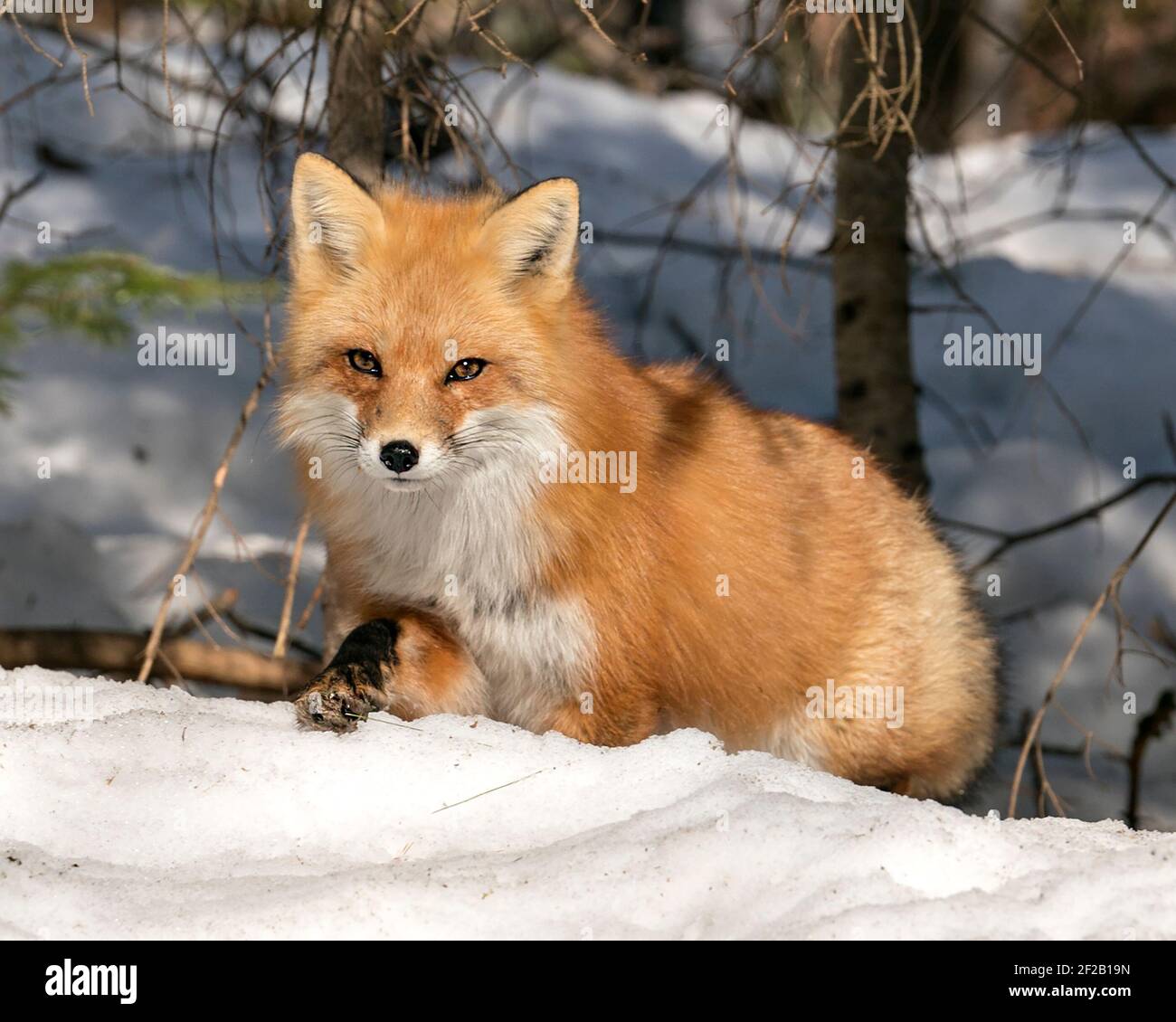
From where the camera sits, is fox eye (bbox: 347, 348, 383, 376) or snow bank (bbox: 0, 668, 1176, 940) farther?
fox eye (bbox: 347, 348, 383, 376)

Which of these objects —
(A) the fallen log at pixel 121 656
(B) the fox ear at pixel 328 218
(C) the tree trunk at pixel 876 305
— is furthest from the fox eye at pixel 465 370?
(C) the tree trunk at pixel 876 305

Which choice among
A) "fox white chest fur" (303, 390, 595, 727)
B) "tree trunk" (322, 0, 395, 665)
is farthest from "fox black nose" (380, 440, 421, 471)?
"tree trunk" (322, 0, 395, 665)

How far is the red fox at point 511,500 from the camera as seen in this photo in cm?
318

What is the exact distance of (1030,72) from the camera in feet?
47.5

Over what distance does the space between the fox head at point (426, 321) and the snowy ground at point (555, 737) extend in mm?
422

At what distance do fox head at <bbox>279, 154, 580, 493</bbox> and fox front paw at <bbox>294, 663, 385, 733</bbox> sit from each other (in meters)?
0.47

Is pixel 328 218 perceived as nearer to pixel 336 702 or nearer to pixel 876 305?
pixel 336 702

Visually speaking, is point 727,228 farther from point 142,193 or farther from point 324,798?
point 324,798

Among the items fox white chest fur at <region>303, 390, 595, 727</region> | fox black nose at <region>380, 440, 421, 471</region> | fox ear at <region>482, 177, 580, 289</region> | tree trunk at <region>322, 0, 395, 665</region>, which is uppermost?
tree trunk at <region>322, 0, 395, 665</region>

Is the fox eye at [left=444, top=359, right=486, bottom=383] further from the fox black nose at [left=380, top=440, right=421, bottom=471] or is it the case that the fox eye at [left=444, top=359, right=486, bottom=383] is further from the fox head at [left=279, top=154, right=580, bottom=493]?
the fox black nose at [left=380, top=440, right=421, bottom=471]

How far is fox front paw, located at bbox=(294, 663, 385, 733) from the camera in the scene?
2969mm

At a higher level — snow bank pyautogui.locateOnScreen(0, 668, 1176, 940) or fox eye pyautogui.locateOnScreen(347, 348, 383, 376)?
fox eye pyautogui.locateOnScreen(347, 348, 383, 376)

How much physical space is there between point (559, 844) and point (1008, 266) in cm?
593

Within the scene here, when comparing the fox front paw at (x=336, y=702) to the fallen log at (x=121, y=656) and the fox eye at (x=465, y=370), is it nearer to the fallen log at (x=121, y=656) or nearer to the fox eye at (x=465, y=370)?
the fox eye at (x=465, y=370)
